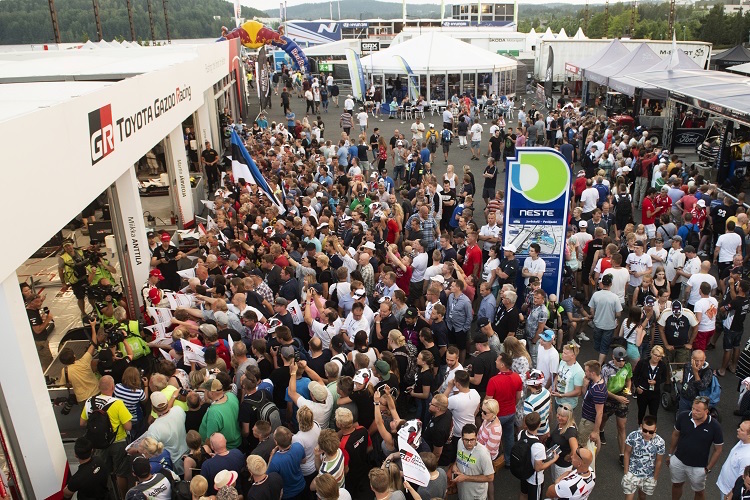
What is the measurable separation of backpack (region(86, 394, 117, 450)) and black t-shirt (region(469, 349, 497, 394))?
3.49m

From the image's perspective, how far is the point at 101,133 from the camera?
22.7 feet

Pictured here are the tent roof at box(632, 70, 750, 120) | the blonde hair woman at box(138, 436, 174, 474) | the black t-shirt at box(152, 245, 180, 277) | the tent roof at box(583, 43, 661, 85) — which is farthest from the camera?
the tent roof at box(583, 43, 661, 85)

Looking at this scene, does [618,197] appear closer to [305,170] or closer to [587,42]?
[305,170]

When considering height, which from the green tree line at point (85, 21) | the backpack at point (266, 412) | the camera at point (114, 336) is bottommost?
the backpack at point (266, 412)

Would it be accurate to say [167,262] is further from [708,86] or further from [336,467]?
[708,86]

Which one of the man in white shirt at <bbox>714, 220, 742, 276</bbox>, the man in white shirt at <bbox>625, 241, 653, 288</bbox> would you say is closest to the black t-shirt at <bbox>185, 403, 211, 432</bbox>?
the man in white shirt at <bbox>625, 241, 653, 288</bbox>

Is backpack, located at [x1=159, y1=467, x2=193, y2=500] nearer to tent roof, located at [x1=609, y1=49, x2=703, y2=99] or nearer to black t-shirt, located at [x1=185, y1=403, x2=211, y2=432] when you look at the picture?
black t-shirt, located at [x1=185, y1=403, x2=211, y2=432]

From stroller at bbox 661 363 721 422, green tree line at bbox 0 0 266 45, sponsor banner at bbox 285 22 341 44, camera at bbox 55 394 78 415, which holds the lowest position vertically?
stroller at bbox 661 363 721 422

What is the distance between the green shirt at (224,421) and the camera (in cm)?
544

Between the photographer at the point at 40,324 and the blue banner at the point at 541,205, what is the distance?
6581mm

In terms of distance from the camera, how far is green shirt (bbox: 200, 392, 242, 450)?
5.44 m

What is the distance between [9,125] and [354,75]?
2752 cm

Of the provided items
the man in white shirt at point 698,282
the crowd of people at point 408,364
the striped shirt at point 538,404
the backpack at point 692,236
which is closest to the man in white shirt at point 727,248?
the crowd of people at point 408,364

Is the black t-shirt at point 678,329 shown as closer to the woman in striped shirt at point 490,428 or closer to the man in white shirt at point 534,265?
the man in white shirt at point 534,265
